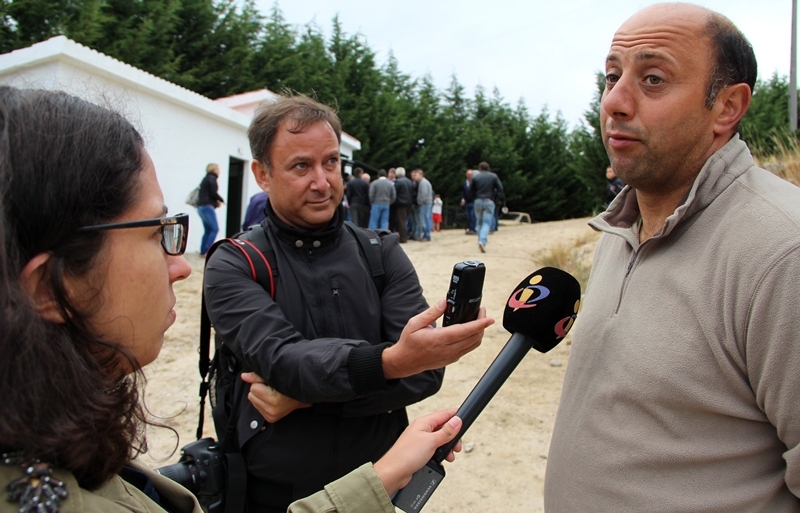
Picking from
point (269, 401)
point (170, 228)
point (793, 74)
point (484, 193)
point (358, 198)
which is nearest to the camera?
point (170, 228)

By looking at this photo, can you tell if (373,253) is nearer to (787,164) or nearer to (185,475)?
(185,475)

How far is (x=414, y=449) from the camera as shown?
1479 mm

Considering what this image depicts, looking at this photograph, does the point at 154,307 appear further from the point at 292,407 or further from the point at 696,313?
the point at 696,313

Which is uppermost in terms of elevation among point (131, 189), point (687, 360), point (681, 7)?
point (681, 7)

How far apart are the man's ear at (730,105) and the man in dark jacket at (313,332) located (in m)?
0.89

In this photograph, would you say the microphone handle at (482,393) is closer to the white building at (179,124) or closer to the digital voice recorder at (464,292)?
the digital voice recorder at (464,292)

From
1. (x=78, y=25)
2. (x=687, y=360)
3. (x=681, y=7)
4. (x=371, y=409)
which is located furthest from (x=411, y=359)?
(x=78, y=25)

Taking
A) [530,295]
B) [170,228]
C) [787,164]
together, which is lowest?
[530,295]

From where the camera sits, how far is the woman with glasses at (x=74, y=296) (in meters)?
0.95

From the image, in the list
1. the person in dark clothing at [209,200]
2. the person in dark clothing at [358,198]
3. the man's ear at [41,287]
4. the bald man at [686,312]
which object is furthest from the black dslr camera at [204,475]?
the person in dark clothing at [358,198]

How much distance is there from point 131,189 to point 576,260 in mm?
9557

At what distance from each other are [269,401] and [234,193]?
14878 millimetres

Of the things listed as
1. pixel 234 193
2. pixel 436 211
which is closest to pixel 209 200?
pixel 234 193

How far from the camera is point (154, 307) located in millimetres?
1230
